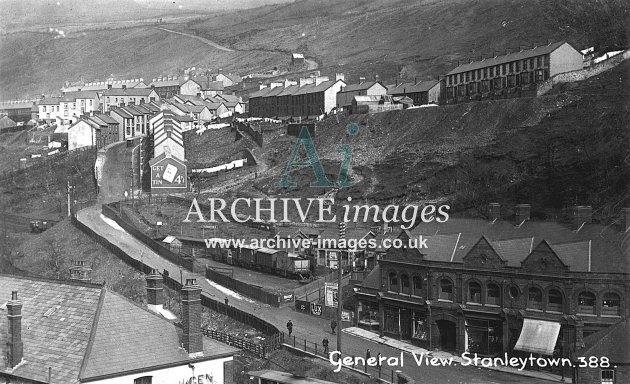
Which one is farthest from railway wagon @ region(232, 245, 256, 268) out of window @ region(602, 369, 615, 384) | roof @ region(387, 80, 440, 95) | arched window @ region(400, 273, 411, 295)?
roof @ region(387, 80, 440, 95)

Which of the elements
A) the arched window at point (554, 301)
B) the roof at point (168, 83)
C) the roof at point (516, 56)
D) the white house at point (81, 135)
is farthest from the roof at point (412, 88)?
the arched window at point (554, 301)

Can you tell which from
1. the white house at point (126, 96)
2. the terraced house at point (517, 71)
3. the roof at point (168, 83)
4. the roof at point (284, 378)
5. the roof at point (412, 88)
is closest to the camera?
the roof at point (284, 378)

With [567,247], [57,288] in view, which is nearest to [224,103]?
[567,247]

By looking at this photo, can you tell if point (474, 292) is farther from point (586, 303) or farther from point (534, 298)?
point (586, 303)

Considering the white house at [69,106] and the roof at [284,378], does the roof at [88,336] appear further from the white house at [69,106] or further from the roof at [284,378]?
the white house at [69,106]

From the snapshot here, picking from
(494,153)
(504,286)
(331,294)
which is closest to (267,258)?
(331,294)

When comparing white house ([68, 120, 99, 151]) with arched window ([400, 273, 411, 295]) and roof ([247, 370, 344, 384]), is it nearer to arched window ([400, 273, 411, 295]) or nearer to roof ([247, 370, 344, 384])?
arched window ([400, 273, 411, 295])

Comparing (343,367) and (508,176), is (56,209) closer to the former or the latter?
(508,176)
